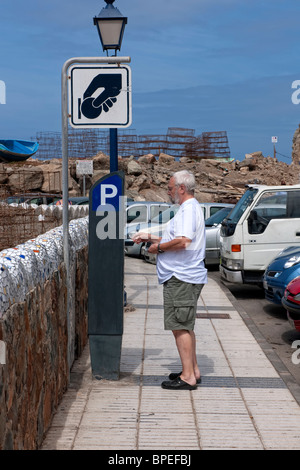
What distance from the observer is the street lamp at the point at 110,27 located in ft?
29.2

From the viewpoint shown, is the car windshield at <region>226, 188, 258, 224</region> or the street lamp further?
the car windshield at <region>226, 188, 258, 224</region>

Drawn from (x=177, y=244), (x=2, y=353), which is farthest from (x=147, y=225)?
(x=2, y=353)

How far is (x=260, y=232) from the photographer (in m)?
12.0

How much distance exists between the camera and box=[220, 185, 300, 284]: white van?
11914 millimetres

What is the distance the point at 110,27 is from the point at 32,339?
19.4ft

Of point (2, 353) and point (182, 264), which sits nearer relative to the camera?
point (2, 353)

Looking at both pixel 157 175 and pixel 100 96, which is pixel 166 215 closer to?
pixel 100 96

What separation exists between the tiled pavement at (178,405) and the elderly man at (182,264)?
0.53 metres

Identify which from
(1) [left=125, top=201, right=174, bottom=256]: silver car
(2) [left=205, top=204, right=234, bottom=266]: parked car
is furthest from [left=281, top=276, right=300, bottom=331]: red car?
(1) [left=125, top=201, right=174, bottom=256]: silver car

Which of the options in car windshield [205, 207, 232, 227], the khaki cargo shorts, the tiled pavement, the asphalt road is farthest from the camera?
car windshield [205, 207, 232, 227]

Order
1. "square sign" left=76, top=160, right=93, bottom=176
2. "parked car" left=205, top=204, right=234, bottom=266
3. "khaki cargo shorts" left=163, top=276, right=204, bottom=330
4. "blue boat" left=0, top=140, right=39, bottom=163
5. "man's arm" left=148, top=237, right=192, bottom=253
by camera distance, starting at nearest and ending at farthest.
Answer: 1. "man's arm" left=148, top=237, right=192, bottom=253
2. "khaki cargo shorts" left=163, top=276, right=204, bottom=330
3. "parked car" left=205, top=204, right=234, bottom=266
4. "square sign" left=76, top=160, right=93, bottom=176
5. "blue boat" left=0, top=140, right=39, bottom=163

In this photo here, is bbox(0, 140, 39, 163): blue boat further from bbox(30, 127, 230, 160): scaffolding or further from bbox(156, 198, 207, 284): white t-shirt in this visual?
bbox(156, 198, 207, 284): white t-shirt

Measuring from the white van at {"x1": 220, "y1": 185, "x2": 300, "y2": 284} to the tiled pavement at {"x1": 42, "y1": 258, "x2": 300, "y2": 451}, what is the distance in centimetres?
368

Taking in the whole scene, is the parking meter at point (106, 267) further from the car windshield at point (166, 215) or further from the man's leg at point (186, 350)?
the car windshield at point (166, 215)
